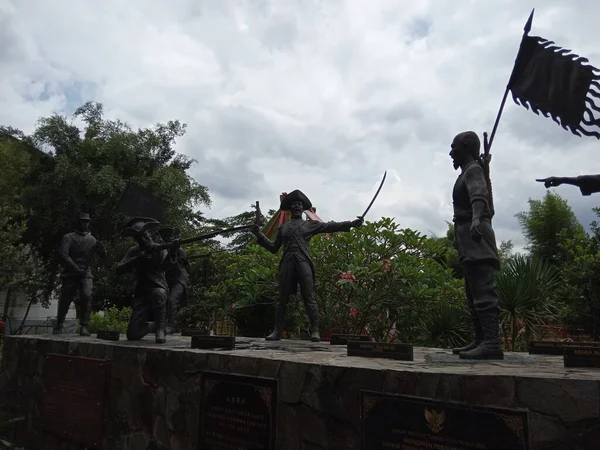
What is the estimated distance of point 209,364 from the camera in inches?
168

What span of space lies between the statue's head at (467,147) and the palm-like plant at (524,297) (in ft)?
12.7

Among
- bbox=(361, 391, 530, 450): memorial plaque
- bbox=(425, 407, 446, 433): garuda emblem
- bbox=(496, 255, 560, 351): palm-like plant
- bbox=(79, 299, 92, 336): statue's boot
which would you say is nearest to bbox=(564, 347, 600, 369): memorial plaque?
bbox=(361, 391, 530, 450): memorial plaque

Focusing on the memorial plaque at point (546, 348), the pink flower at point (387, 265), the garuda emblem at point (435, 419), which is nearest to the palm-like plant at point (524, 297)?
the pink flower at point (387, 265)

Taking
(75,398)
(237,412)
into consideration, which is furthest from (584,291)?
(75,398)

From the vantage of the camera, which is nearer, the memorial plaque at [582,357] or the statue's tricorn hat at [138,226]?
the memorial plaque at [582,357]

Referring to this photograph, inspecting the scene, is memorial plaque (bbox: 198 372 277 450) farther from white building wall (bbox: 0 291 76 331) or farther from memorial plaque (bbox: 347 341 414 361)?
white building wall (bbox: 0 291 76 331)

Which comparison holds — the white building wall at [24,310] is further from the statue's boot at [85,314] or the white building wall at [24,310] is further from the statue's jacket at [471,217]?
the statue's jacket at [471,217]

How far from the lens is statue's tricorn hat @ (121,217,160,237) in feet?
19.7

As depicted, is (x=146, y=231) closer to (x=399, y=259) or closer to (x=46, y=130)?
(x=399, y=259)

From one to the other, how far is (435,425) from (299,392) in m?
1.09

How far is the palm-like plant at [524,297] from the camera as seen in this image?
24.4 feet

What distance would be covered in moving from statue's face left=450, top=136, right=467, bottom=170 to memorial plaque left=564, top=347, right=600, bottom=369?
179 centimetres

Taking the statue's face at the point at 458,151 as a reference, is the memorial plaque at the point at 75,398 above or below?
below

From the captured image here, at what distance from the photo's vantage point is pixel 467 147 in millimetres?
4281
